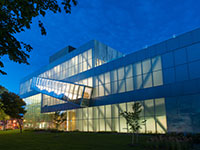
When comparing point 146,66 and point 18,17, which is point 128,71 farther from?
point 18,17

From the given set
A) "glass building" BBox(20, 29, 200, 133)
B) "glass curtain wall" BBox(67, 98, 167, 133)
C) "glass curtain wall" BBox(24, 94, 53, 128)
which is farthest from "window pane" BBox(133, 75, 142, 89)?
"glass curtain wall" BBox(24, 94, 53, 128)

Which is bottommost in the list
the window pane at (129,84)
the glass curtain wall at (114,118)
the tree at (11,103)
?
the glass curtain wall at (114,118)

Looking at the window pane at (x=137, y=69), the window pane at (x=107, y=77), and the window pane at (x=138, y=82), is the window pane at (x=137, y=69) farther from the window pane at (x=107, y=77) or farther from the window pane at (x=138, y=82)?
the window pane at (x=107, y=77)

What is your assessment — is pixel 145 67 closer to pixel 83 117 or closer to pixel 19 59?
pixel 83 117

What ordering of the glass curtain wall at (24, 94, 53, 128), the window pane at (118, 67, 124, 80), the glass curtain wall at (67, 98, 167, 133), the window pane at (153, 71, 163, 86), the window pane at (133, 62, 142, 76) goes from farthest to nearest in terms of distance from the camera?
the glass curtain wall at (24, 94, 53, 128), the window pane at (118, 67, 124, 80), the window pane at (133, 62, 142, 76), the window pane at (153, 71, 163, 86), the glass curtain wall at (67, 98, 167, 133)

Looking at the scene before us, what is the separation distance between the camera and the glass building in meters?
22.9

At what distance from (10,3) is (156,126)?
2302 centimetres

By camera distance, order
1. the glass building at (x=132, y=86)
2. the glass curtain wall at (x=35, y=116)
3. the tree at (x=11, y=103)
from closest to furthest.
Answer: the glass building at (x=132, y=86) < the tree at (x=11, y=103) < the glass curtain wall at (x=35, y=116)

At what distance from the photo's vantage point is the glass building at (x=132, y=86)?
22906 mm

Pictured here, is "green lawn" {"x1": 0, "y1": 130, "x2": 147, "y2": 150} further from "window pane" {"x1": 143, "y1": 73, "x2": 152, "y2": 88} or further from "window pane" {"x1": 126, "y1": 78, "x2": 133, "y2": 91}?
"window pane" {"x1": 126, "y1": 78, "x2": 133, "y2": 91}

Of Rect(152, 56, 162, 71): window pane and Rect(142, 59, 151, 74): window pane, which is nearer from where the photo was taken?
Rect(152, 56, 162, 71): window pane

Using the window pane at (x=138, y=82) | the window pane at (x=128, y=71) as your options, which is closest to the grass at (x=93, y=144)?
the window pane at (x=138, y=82)

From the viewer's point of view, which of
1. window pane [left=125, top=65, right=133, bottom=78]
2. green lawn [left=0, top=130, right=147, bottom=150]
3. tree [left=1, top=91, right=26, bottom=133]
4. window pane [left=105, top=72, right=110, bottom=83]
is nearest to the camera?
green lawn [left=0, top=130, right=147, bottom=150]

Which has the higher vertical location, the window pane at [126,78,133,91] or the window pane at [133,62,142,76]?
the window pane at [133,62,142,76]
